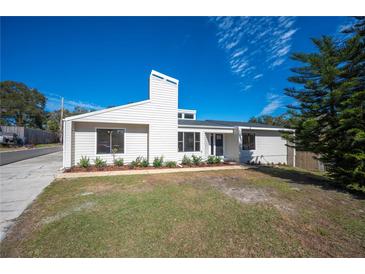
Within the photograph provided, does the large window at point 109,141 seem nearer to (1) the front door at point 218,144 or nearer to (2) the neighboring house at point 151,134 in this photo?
(2) the neighboring house at point 151,134

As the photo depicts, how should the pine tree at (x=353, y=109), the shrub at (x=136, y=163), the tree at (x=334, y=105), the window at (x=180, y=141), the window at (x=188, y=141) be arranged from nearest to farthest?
the pine tree at (x=353, y=109) → the tree at (x=334, y=105) → the shrub at (x=136, y=163) → the window at (x=180, y=141) → the window at (x=188, y=141)

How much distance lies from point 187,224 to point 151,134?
23.1 feet

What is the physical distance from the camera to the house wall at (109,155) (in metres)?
8.72

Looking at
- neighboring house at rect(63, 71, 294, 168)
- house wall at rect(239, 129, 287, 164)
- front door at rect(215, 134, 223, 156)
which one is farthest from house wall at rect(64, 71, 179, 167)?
house wall at rect(239, 129, 287, 164)

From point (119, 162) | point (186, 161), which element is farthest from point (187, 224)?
point (186, 161)

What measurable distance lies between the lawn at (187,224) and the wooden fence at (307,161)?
23.5ft

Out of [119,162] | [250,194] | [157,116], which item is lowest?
[250,194]

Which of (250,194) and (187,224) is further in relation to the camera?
(250,194)

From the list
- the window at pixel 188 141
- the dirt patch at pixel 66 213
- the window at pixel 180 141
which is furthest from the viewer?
the window at pixel 188 141

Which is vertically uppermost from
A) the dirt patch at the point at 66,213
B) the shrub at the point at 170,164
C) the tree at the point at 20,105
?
the tree at the point at 20,105

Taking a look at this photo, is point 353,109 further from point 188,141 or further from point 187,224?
point 188,141

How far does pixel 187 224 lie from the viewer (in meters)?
3.17

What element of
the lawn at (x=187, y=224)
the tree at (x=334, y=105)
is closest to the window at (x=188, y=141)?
the lawn at (x=187, y=224)
